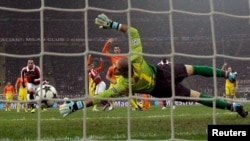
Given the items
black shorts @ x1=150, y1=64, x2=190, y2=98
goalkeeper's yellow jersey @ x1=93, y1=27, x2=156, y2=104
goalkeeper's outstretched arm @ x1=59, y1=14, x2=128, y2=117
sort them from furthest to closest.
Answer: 1. black shorts @ x1=150, y1=64, x2=190, y2=98
2. goalkeeper's yellow jersey @ x1=93, y1=27, x2=156, y2=104
3. goalkeeper's outstretched arm @ x1=59, y1=14, x2=128, y2=117

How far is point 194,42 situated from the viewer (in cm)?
1571

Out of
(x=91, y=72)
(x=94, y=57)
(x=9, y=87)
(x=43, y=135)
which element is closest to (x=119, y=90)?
(x=43, y=135)

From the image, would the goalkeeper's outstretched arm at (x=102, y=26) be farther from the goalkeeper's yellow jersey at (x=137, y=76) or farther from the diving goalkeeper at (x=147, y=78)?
the goalkeeper's yellow jersey at (x=137, y=76)

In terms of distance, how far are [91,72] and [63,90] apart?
621 centimetres

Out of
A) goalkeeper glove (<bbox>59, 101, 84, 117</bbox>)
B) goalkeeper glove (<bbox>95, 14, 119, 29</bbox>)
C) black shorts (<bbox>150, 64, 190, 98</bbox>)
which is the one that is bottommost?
goalkeeper glove (<bbox>59, 101, 84, 117</bbox>)

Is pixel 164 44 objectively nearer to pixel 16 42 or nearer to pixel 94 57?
pixel 94 57

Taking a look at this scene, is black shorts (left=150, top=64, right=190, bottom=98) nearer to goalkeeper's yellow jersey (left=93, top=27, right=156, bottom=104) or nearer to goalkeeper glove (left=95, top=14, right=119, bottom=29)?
goalkeeper's yellow jersey (left=93, top=27, right=156, bottom=104)

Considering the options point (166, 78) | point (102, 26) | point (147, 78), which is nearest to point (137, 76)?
point (147, 78)

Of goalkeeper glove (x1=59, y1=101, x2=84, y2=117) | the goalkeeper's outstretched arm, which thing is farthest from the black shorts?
goalkeeper glove (x1=59, y1=101, x2=84, y2=117)

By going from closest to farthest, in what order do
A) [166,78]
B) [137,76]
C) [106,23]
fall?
1. [106,23]
2. [137,76]
3. [166,78]

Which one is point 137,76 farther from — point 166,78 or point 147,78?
point 166,78

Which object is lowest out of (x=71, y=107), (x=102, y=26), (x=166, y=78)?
(x=71, y=107)

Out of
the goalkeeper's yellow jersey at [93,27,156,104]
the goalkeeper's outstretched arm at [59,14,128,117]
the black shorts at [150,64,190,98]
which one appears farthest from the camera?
the black shorts at [150,64,190,98]

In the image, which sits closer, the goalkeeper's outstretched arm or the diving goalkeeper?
the goalkeeper's outstretched arm
